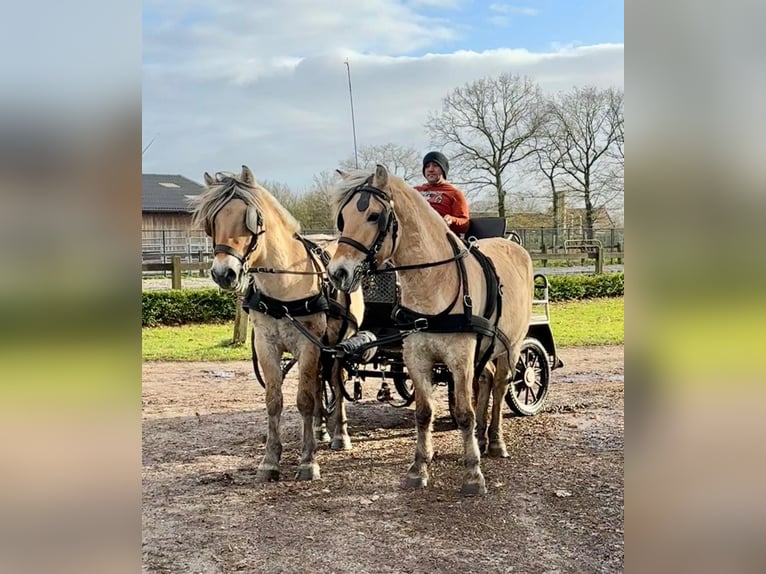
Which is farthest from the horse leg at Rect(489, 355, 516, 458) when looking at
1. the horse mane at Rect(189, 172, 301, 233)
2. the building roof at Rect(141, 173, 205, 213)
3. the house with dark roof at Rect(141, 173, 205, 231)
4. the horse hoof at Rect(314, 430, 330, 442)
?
the building roof at Rect(141, 173, 205, 213)

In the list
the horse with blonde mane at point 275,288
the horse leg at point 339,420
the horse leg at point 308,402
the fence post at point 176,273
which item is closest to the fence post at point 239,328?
the fence post at point 176,273

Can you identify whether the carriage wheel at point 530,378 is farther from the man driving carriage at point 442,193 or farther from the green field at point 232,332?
the green field at point 232,332

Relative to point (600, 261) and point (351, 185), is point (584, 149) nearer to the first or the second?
point (600, 261)

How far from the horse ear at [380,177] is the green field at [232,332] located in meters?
6.10

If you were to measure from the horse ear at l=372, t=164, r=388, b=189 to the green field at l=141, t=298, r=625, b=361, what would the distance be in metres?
6.10

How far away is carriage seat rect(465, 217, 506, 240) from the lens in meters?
5.76

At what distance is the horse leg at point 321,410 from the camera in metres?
4.78

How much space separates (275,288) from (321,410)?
132 centimetres

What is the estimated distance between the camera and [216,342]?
36.9 ft

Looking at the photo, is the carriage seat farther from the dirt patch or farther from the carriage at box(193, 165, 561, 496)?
the dirt patch

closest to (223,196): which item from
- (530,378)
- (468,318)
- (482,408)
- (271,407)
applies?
(271,407)
